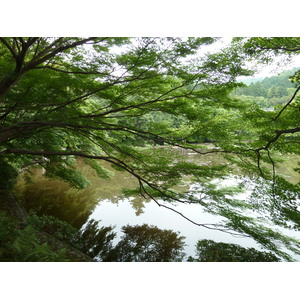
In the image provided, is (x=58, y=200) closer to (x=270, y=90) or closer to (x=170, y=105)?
(x=170, y=105)

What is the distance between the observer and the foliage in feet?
10.3

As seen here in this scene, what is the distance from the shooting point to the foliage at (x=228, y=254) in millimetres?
3129

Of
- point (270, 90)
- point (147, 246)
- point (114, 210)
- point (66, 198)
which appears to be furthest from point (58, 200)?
point (270, 90)

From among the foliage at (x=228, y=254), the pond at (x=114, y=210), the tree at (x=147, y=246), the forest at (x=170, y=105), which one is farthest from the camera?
the pond at (x=114, y=210)

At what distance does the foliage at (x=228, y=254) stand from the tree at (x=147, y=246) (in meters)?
0.35

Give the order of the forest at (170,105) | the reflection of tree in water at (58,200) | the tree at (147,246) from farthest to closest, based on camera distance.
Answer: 1. the reflection of tree in water at (58,200)
2. the tree at (147,246)
3. the forest at (170,105)

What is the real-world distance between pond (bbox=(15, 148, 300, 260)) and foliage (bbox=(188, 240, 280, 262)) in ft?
0.73

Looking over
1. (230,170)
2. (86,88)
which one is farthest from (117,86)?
(230,170)

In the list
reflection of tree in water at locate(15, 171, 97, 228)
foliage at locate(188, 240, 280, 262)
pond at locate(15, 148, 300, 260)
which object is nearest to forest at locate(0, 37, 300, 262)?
foliage at locate(188, 240, 280, 262)

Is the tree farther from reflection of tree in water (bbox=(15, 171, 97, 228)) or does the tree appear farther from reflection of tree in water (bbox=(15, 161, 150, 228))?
reflection of tree in water (bbox=(15, 171, 97, 228))

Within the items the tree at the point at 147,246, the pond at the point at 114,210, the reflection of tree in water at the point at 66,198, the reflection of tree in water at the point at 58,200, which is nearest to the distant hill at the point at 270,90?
the pond at the point at 114,210

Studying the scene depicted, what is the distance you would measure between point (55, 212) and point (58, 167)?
5.12 ft

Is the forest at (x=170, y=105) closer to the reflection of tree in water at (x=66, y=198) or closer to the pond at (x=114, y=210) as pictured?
the pond at (x=114, y=210)

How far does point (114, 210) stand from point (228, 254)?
3.12 meters
